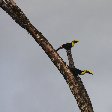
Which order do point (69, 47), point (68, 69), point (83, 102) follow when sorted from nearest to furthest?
1. point (83, 102)
2. point (68, 69)
3. point (69, 47)

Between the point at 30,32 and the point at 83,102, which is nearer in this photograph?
the point at 83,102

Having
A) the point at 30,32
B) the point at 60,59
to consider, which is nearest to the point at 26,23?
the point at 30,32

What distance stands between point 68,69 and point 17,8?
7.33 feet

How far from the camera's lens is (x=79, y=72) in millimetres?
6598

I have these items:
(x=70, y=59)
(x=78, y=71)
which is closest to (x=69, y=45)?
(x=70, y=59)

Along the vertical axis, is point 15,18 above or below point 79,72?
above

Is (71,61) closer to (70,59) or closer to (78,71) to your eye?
(70,59)

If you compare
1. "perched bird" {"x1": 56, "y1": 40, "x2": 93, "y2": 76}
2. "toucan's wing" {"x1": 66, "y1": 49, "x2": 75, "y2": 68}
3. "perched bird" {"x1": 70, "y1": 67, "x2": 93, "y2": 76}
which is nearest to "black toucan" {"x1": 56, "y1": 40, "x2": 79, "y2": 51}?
"perched bird" {"x1": 56, "y1": 40, "x2": 93, "y2": 76}

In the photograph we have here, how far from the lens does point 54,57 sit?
661cm

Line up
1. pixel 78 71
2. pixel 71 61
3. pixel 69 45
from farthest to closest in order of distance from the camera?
pixel 69 45 < pixel 71 61 < pixel 78 71

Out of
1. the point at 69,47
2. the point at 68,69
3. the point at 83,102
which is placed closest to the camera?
the point at 83,102

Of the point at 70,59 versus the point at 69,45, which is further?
the point at 69,45

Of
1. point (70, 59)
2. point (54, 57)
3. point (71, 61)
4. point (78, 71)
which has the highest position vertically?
point (70, 59)

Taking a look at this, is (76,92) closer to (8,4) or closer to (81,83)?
(81,83)
